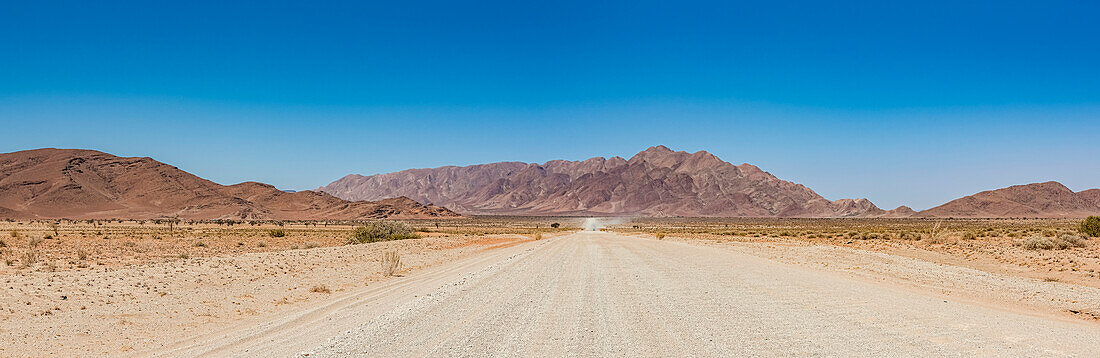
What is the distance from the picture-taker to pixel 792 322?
9.20m

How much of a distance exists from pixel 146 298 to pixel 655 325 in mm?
10971

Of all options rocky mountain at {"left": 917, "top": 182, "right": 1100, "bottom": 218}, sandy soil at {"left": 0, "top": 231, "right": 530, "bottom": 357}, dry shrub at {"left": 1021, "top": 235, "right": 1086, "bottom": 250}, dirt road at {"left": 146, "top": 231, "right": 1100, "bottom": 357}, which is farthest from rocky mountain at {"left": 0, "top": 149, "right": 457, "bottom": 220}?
rocky mountain at {"left": 917, "top": 182, "right": 1100, "bottom": 218}

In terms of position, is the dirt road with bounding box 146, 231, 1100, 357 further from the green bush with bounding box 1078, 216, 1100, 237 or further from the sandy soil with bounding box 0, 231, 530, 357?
the green bush with bounding box 1078, 216, 1100, 237

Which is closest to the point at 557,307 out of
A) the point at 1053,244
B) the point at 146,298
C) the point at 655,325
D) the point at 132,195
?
the point at 655,325

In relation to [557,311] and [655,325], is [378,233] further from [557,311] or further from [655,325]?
[655,325]

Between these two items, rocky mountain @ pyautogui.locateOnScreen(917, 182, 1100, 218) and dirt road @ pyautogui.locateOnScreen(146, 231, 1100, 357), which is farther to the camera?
rocky mountain @ pyautogui.locateOnScreen(917, 182, 1100, 218)

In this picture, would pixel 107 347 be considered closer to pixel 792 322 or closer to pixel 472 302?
pixel 472 302

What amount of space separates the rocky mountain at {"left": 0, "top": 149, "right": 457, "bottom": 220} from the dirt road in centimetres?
14549

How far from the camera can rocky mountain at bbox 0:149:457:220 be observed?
136m

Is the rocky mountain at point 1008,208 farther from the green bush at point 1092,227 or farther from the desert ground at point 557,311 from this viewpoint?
the desert ground at point 557,311

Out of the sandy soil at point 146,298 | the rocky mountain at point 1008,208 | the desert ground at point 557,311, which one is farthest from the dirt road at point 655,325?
the rocky mountain at point 1008,208

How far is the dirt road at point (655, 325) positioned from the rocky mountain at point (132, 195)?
145486mm

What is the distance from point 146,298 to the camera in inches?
523

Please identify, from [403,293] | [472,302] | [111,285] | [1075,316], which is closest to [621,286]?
[472,302]
